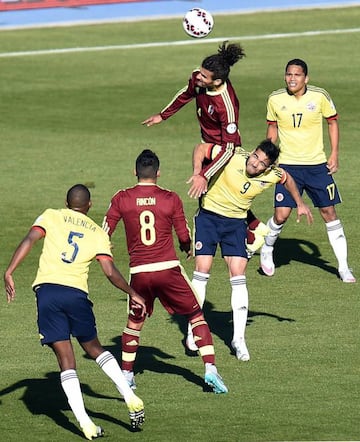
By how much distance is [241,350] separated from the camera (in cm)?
1343

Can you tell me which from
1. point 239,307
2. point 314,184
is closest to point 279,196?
point 314,184

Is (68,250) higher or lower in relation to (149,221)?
lower

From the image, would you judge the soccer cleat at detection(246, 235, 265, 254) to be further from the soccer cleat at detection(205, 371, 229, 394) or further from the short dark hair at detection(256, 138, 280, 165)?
the soccer cleat at detection(205, 371, 229, 394)

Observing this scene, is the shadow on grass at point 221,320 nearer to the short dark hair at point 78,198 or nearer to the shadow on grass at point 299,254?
the shadow on grass at point 299,254

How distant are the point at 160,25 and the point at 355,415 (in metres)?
24.7

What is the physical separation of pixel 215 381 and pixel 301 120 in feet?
17.5

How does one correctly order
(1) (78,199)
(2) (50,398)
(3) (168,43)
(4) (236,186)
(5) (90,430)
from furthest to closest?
(3) (168,43) < (4) (236,186) < (2) (50,398) < (1) (78,199) < (5) (90,430)

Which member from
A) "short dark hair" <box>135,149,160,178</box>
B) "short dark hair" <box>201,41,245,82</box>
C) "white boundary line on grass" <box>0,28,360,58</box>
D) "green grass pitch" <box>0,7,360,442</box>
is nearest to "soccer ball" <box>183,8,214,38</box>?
"green grass pitch" <box>0,7,360,442</box>

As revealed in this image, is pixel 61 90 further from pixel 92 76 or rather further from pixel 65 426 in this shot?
pixel 65 426

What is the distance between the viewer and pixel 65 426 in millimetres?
11547

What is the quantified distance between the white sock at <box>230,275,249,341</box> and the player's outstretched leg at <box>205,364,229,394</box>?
4.31 feet

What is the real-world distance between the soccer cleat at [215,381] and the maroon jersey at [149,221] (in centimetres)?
111

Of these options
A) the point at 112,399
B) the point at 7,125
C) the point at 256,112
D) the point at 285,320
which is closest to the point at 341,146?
the point at 256,112

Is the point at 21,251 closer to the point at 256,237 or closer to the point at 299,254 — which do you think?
the point at 256,237
